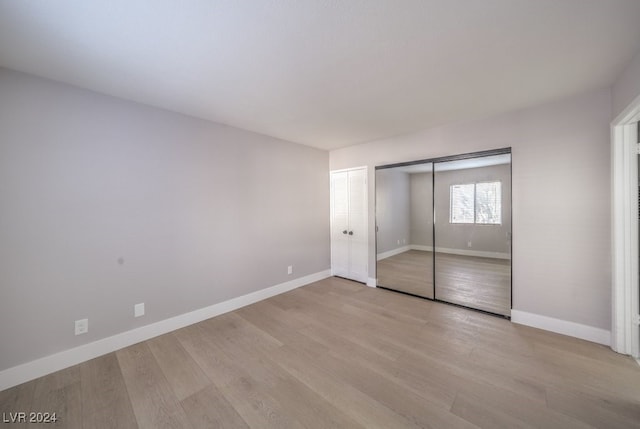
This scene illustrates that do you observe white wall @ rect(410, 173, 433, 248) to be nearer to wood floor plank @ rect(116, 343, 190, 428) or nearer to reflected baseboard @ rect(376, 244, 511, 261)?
reflected baseboard @ rect(376, 244, 511, 261)

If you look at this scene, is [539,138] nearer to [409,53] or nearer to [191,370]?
[409,53]

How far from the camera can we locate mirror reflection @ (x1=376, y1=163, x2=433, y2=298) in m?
3.72

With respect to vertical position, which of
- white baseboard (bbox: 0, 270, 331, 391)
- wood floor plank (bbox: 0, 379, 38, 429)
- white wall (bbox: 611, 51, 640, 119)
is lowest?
wood floor plank (bbox: 0, 379, 38, 429)

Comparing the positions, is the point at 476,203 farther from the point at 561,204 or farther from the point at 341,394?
the point at 341,394

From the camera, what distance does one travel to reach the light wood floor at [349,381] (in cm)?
159

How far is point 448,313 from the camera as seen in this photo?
3.10 meters

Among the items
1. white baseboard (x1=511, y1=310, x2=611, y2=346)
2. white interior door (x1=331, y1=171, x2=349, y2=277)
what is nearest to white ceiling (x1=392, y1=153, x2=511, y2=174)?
white interior door (x1=331, y1=171, x2=349, y2=277)

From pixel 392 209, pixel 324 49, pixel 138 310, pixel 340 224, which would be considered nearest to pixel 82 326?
pixel 138 310

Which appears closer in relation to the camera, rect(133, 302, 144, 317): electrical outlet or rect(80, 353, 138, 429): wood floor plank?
rect(80, 353, 138, 429): wood floor plank

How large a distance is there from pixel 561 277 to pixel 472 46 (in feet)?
8.60

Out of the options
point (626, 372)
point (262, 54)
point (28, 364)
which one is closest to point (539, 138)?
point (626, 372)

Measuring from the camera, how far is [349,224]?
15.0 feet

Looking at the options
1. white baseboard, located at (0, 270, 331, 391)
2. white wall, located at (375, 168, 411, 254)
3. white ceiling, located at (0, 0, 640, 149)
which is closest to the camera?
white ceiling, located at (0, 0, 640, 149)

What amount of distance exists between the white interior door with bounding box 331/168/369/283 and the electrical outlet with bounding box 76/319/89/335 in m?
3.60
